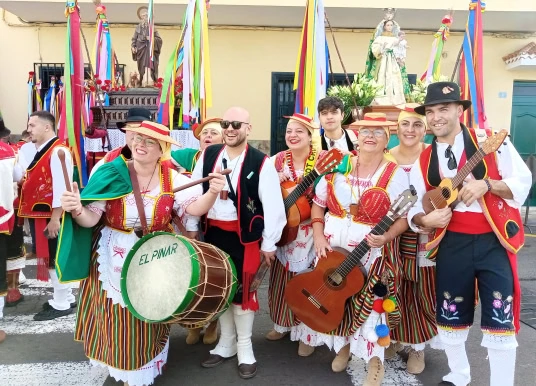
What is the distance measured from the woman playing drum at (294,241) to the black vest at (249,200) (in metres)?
0.46

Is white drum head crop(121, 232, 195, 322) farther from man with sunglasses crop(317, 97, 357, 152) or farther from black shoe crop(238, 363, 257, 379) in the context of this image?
man with sunglasses crop(317, 97, 357, 152)

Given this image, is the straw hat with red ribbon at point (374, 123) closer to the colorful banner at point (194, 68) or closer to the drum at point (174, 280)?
the drum at point (174, 280)

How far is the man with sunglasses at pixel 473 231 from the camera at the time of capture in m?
2.81

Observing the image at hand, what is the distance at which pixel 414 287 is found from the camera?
3.55 meters

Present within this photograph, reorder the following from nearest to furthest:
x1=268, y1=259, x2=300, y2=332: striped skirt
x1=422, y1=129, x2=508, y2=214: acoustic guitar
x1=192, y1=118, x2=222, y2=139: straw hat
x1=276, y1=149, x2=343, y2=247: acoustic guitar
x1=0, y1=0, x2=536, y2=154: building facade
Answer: x1=422, y1=129, x2=508, y2=214: acoustic guitar → x1=276, y1=149, x2=343, y2=247: acoustic guitar → x1=268, y1=259, x2=300, y2=332: striped skirt → x1=192, y1=118, x2=222, y2=139: straw hat → x1=0, y1=0, x2=536, y2=154: building facade

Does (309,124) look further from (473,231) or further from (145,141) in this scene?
(473,231)

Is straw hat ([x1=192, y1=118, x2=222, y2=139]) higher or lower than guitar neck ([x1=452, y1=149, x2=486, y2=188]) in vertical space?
higher

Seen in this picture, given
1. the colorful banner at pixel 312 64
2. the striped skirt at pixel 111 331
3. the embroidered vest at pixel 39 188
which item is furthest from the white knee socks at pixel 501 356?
the embroidered vest at pixel 39 188

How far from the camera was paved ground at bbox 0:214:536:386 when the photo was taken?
11.2ft

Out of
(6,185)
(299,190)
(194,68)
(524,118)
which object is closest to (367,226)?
(299,190)

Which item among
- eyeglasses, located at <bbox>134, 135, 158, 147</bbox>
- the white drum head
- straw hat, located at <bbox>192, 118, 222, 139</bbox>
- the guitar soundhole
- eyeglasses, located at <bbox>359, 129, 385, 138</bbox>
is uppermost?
straw hat, located at <bbox>192, 118, 222, 139</bbox>

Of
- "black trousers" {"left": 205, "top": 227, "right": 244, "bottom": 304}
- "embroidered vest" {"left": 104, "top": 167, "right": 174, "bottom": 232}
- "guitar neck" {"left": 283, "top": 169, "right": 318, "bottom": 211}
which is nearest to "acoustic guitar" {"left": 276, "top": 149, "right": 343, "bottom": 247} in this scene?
"guitar neck" {"left": 283, "top": 169, "right": 318, "bottom": 211}

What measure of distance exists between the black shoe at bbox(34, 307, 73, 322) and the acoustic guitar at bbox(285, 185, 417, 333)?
244 cm

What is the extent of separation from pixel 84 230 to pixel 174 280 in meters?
0.77
